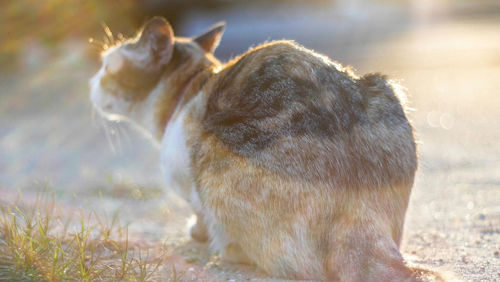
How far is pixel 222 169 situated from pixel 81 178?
2615 millimetres

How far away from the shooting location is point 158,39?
3445 mm

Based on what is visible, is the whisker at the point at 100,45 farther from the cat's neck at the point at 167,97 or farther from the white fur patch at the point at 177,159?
the white fur patch at the point at 177,159

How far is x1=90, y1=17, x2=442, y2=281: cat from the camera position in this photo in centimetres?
248

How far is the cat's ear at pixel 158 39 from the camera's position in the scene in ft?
11.0

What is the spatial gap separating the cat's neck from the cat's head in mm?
28

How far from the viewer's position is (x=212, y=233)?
287 centimetres

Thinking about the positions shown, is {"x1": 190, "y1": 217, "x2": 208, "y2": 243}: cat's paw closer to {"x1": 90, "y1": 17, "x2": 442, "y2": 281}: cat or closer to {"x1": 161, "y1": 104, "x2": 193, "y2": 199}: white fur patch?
{"x1": 161, "y1": 104, "x2": 193, "y2": 199}: white fur patch

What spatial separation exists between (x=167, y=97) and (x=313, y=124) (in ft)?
4.44

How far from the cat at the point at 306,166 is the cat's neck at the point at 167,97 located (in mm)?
582

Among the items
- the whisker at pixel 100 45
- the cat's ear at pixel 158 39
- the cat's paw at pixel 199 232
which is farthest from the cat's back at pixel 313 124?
the whisker at pixel 100 45

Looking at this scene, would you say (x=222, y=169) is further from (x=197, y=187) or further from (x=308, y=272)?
(x=308, y=272)

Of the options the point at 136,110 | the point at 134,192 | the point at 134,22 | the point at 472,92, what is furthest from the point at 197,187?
the point at 134,22

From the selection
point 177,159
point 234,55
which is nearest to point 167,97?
point 177,159

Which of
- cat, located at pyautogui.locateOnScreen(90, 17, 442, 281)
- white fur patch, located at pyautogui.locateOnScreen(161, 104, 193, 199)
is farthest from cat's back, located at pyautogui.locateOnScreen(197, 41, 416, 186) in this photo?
white fur patch, located at pyautogui.locateOnScreen(161, 104, 193, 199)
